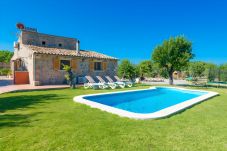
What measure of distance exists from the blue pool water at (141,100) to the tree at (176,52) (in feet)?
18.2

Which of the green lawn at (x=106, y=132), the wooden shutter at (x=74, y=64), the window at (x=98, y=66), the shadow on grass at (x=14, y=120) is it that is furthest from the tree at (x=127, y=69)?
the shadow on grass at (x=14, y=120)

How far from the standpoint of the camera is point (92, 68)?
20.5 metres

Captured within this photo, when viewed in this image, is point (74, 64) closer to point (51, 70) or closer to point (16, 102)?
point (51, 70)

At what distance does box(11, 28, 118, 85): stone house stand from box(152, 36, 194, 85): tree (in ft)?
22.5

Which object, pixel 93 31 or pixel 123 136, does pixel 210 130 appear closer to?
pixel 123 136

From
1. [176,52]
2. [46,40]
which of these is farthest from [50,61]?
[176,52]

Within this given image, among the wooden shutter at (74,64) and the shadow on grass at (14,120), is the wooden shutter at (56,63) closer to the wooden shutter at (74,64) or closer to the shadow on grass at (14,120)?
the wooden shutter at (74,64)

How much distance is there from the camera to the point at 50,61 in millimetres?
17000

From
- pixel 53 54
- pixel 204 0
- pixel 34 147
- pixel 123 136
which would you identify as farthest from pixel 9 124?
pixel 204 0

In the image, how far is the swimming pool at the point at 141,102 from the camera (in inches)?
241

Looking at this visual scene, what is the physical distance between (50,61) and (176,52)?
1550 centimetres

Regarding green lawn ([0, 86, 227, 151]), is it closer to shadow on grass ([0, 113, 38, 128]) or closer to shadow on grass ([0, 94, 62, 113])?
shadow on grass ([0, 113, 38, 128])

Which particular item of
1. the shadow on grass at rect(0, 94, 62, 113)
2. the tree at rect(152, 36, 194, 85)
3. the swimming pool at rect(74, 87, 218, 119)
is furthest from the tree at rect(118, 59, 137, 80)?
the shadow on grass at rect(0, 94, 62, 113)

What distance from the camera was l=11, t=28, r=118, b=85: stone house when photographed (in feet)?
53.3
